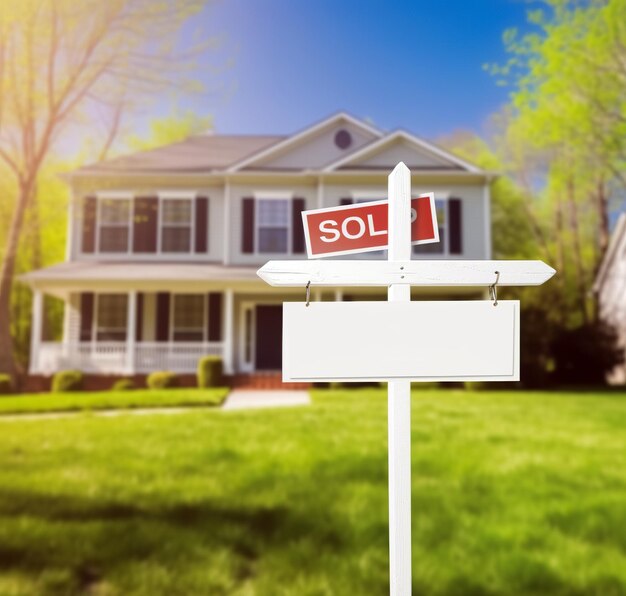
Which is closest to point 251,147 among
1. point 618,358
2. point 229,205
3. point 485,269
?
point 229,205

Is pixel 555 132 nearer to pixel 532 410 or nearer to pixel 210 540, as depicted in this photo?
pixel 532 410

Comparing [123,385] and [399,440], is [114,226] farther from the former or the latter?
[399,440]

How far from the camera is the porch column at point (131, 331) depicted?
48.6 feet

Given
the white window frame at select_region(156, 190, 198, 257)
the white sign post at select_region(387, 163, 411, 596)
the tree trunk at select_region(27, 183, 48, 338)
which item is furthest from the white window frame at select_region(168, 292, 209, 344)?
the white sign post at select_region(387, 163, 411, 596)

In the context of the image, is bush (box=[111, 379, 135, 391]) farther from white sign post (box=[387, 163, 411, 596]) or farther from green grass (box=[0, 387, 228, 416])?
white sign post (box=[387, 163, 411, 596])

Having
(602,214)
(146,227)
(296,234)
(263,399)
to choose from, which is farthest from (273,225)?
(602,214)

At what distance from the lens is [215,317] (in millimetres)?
16031

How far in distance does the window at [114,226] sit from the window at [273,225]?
376 cm

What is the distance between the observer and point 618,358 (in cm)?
1681

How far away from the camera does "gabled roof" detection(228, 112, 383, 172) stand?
52.5 ft

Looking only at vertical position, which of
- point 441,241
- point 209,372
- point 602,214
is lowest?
point 209,372

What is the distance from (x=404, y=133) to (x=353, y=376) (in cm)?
1510

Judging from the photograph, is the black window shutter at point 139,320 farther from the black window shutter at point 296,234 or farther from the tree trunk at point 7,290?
the black window shutter at point 296,234

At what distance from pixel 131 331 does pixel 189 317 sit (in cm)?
171
